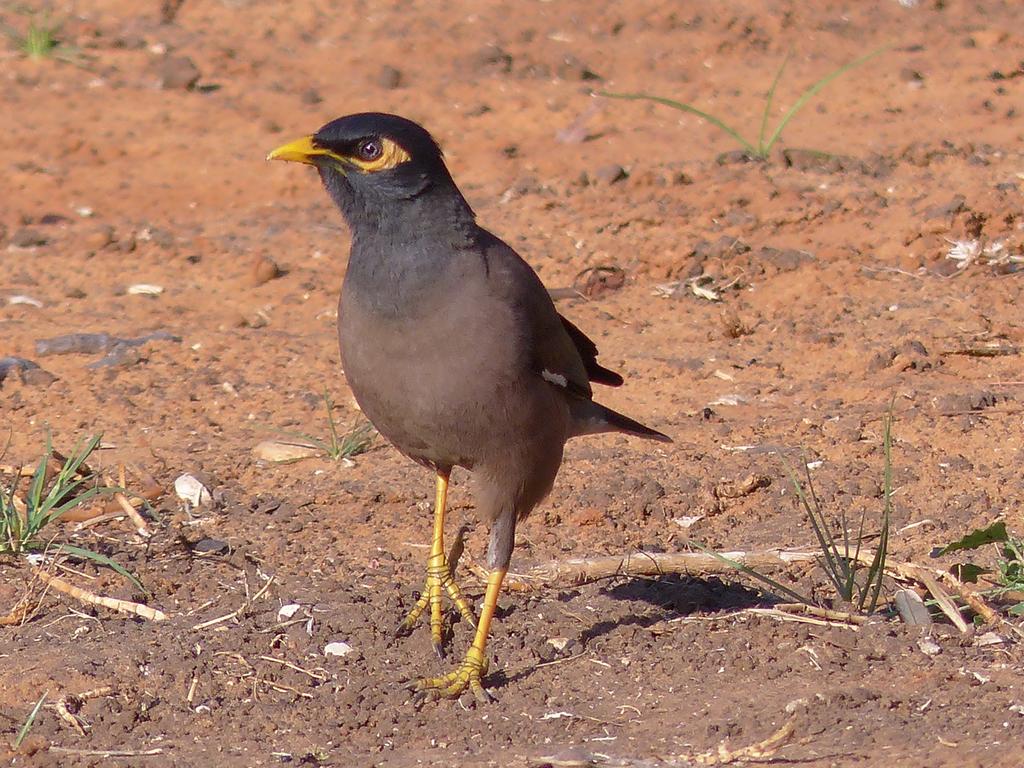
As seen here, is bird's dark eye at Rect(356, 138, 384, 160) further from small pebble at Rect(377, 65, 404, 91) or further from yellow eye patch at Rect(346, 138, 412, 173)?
small pebble at Rect(377, 65, 404, 91)

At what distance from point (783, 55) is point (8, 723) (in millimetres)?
9217

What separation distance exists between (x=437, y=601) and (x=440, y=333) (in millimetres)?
973

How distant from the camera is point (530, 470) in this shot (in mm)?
4863

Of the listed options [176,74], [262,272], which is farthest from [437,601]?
[176,74]

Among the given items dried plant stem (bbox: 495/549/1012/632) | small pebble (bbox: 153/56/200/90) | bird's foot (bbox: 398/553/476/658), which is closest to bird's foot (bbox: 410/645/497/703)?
bird's foot (bbox: 398/553/476/658)

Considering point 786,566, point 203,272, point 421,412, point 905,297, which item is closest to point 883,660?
point 786,566

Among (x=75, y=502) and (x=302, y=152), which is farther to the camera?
(x=75, y=502)

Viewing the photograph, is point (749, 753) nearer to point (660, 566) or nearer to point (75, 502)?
point (660, 566)

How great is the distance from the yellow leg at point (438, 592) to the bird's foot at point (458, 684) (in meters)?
0.29

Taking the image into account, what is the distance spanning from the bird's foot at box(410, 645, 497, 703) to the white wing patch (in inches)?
36.3

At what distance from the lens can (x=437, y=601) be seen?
198 inches

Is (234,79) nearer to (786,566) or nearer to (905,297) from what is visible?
(905,297)

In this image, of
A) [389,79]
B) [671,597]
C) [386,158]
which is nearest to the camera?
[386,158]

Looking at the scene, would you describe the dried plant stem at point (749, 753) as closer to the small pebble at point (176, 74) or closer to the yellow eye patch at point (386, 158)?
the yellow eye patch at point (386, 158)
